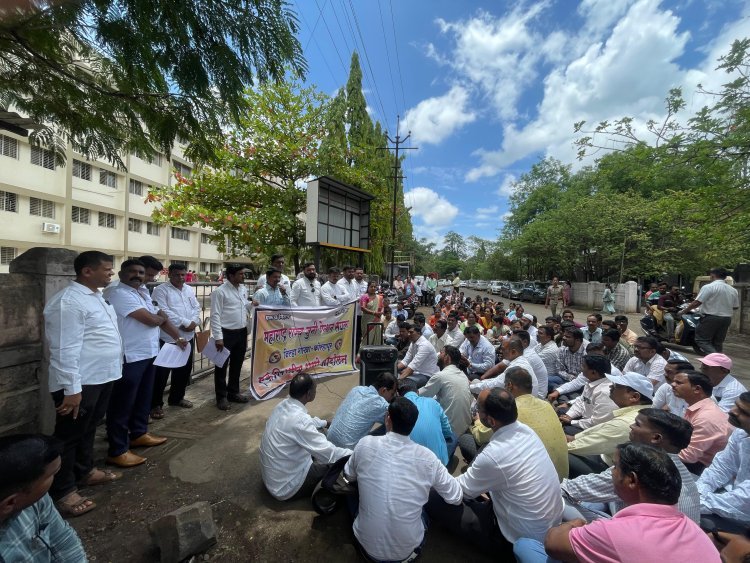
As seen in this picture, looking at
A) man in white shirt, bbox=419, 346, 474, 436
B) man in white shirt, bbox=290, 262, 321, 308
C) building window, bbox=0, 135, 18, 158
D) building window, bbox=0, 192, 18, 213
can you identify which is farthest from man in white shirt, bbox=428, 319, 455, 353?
building window, bbox=0, 135, 18, 158

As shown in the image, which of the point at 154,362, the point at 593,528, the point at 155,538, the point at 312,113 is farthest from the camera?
the point at 312,113

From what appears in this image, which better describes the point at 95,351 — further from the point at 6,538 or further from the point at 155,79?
the point at 155,79

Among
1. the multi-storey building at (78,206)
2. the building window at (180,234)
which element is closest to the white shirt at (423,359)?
the multi-storey building at (78,206)

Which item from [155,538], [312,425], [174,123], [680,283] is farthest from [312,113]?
[680,283]

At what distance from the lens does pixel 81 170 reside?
65.8ft

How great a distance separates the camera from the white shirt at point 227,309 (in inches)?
175

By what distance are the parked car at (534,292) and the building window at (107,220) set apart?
95.9ft

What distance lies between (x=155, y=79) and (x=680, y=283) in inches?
1303

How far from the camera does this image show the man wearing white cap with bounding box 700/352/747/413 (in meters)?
3.30

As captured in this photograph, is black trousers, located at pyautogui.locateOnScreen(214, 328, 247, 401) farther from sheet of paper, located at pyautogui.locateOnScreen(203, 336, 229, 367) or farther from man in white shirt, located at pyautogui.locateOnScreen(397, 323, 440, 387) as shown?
man in white shirt, located at pyautogui.locateOnScreen(397, 323, 440, 387)

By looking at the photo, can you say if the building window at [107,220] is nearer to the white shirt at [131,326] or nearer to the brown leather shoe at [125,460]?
the white shirt at [131,326]

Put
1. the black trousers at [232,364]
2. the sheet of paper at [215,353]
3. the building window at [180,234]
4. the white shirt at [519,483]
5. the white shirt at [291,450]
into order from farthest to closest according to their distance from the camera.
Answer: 1. the building window at [180,234]
2. the black trousers at [232,364]
3. the sheet of paper at [215,353]
4. the white shirt at [291,450]
5. the white shirt at [519,483]

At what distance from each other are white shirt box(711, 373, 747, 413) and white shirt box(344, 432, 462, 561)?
2957mm

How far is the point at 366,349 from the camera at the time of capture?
4637mm
